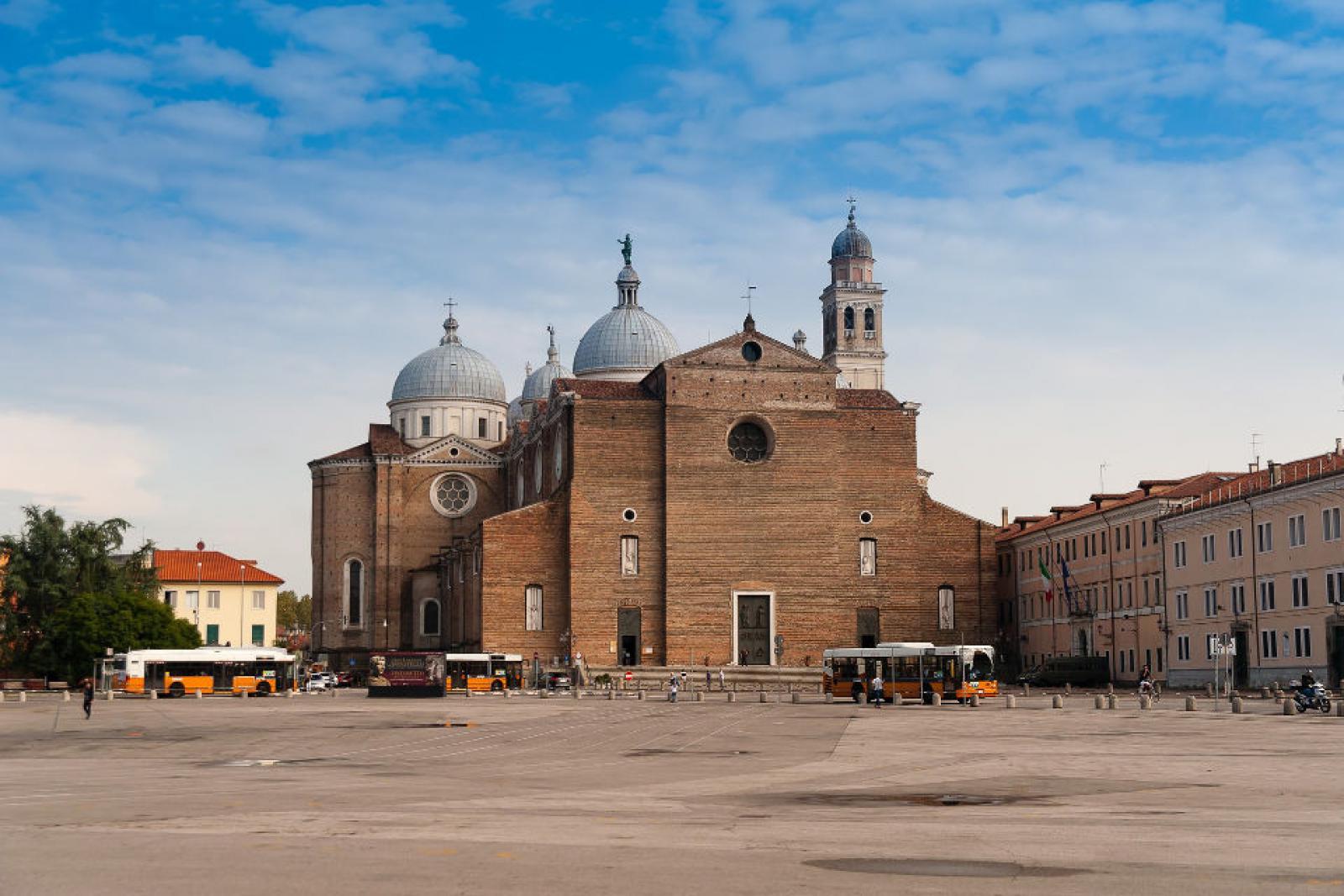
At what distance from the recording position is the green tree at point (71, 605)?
2913 inches

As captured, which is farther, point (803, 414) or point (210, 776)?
point (803, 414)

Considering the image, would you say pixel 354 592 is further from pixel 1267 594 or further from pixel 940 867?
pixel 940 867

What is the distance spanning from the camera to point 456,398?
101 metres

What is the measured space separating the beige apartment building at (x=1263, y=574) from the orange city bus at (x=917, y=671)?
935 centimetres

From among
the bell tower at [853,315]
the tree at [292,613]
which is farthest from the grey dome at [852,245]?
the tree at [292,613]

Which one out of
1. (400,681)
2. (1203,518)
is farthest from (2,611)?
(1203,518)

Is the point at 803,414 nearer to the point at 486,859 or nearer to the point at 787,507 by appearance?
the point at 787,507

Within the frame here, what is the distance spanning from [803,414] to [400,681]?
24777mm

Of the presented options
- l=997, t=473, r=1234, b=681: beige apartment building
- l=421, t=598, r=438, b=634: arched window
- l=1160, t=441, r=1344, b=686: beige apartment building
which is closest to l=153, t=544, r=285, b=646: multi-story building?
l=421, t=598, r=438, b=634: arched window

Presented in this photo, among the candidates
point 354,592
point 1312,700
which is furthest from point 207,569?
point 1312,700

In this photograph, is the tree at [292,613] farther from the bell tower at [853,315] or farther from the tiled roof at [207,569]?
the bell tower at [853,315]

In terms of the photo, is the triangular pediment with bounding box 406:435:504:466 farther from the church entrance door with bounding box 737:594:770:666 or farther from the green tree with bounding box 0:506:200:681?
the church entrance door with bounding box 737:594:770:666

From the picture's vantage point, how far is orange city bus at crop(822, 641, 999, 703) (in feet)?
178

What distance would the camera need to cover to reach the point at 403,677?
64312mm
